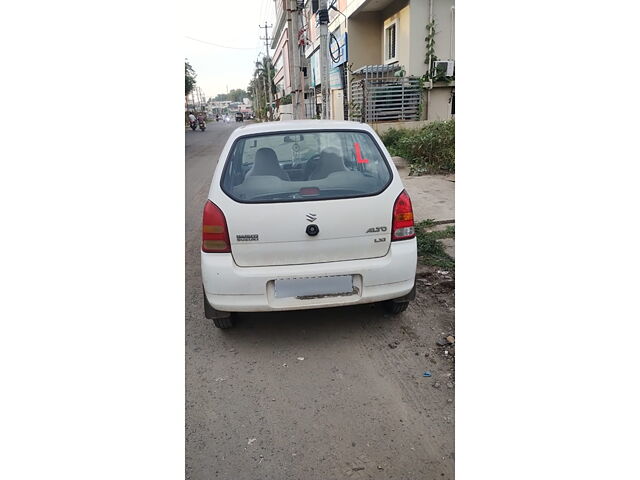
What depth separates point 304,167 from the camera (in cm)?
343

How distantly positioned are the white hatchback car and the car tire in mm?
242

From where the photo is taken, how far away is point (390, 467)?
2033mm

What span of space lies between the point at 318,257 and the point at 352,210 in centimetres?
37

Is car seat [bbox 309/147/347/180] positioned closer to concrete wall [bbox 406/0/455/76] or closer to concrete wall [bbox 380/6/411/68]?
concrete wall [bbox 406/0/455/76]

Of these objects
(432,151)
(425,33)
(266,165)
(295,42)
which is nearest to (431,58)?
(425,33)

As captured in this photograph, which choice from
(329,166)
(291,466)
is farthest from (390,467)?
(329,166)

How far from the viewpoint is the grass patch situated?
4403 millimetres

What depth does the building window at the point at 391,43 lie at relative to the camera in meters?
14.8

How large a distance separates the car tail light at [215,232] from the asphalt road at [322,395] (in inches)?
29.8

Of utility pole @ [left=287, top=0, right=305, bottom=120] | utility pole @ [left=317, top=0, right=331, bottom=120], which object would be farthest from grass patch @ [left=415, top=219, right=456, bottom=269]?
utility pole @ [left=287, top=0, right=305, bottom=120]

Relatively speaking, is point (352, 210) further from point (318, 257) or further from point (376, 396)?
point (376, 396)

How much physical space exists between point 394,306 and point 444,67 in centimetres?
1155

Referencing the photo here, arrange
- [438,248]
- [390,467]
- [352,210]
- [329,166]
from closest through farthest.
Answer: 1. [390,467]
2. [352,210]
3. [329,166]
4. [438,248]

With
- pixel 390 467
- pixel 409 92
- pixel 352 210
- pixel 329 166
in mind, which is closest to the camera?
pixel 390 467
